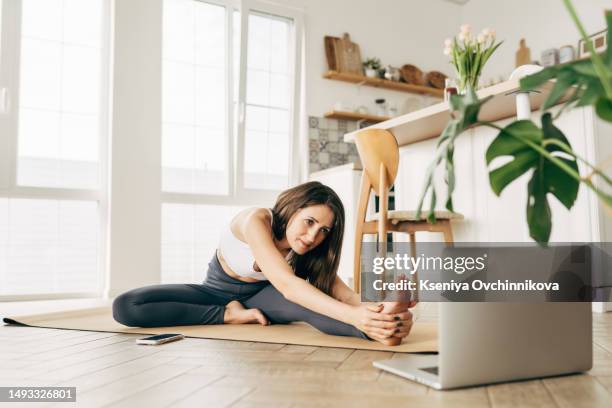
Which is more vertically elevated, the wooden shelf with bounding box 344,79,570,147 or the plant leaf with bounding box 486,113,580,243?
the wooden shelf with bounding box 344,79,570,147

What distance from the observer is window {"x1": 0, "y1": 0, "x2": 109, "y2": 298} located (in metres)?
3.59

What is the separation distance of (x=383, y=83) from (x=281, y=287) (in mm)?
3723

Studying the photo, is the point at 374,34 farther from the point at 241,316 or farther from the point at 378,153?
the point at 241,316

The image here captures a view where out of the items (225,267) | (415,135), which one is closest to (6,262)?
(225,267)

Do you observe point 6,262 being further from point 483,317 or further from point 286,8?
point 483,317

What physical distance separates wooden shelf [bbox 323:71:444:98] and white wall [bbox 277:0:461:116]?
0.06 metres

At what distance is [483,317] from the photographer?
3.45 feet

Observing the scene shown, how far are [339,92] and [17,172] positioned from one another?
8.92 ft

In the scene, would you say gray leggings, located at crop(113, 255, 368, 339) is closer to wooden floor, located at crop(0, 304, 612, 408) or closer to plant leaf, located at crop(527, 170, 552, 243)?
wooden floor, located at crop(0, 304, 612, 408)

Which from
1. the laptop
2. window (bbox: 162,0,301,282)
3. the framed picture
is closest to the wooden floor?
the laptop

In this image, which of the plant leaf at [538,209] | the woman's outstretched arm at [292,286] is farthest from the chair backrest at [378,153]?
the plant leaf at [538,209]

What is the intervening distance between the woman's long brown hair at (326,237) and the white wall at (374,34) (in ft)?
10.0

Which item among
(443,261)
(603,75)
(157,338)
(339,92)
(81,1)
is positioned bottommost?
(157,338)

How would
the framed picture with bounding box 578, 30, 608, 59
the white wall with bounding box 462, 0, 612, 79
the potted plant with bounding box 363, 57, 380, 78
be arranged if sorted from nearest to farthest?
the framed picture with bounding box 578, 30, 608, 59 < the white wall with bounding box 462, 0, 612, 79 < the potted plant with bounding box 363, 57, 380, 78
